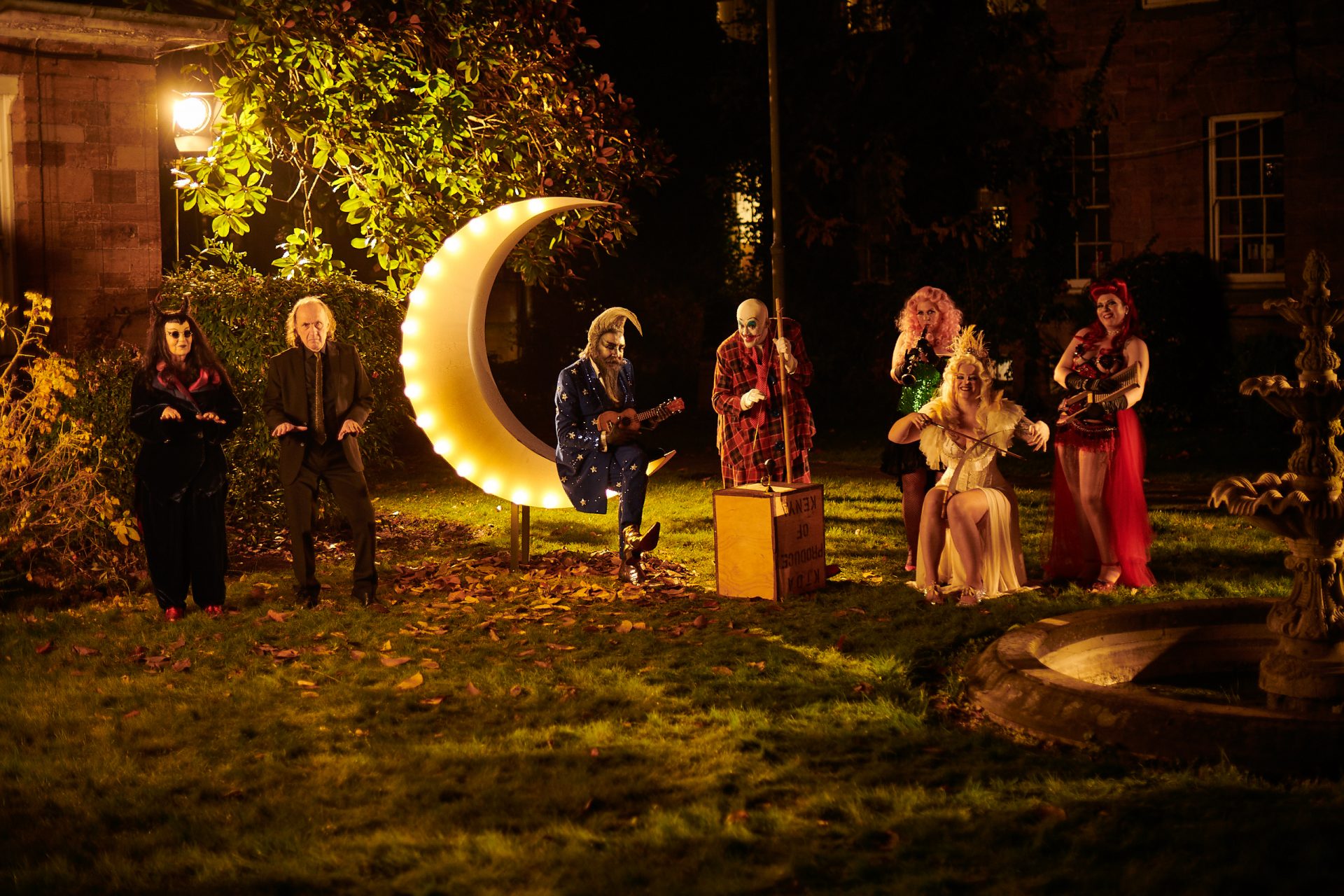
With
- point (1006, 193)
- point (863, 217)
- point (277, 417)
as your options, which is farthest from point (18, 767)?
point (863, 217)

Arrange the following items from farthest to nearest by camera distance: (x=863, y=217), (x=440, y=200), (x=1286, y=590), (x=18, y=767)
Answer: (x=863, y=217) → (x=440, y=200) → (x=1286, y=590) → (x=18, y=767)

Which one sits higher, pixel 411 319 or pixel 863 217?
pixel 863 217

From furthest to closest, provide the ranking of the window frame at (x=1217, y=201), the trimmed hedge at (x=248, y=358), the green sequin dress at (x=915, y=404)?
the window frame at (x=1217, y=201) < the trimmed hedge at (x=248, y=358) < the green sequin dress at (x=915, y=404)

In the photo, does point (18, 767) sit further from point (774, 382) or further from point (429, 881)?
point (774, 382)

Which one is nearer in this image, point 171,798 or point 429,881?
point 429,881

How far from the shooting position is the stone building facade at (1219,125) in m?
18.7

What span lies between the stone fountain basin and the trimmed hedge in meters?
6.67

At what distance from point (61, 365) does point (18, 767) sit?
443 cm

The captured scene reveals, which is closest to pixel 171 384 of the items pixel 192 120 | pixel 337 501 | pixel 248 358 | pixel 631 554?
pixel 337 501

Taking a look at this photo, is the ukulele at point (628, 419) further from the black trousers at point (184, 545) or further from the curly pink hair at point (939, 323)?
the black trousers at point (184, 545)

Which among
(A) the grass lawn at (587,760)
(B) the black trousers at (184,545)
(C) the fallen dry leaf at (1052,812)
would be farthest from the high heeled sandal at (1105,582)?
(B) the black trousers at (184,545)

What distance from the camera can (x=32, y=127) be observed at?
11.4m

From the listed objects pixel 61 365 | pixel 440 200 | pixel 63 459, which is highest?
pixel 440 200

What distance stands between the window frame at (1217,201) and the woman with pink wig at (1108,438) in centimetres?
1153
